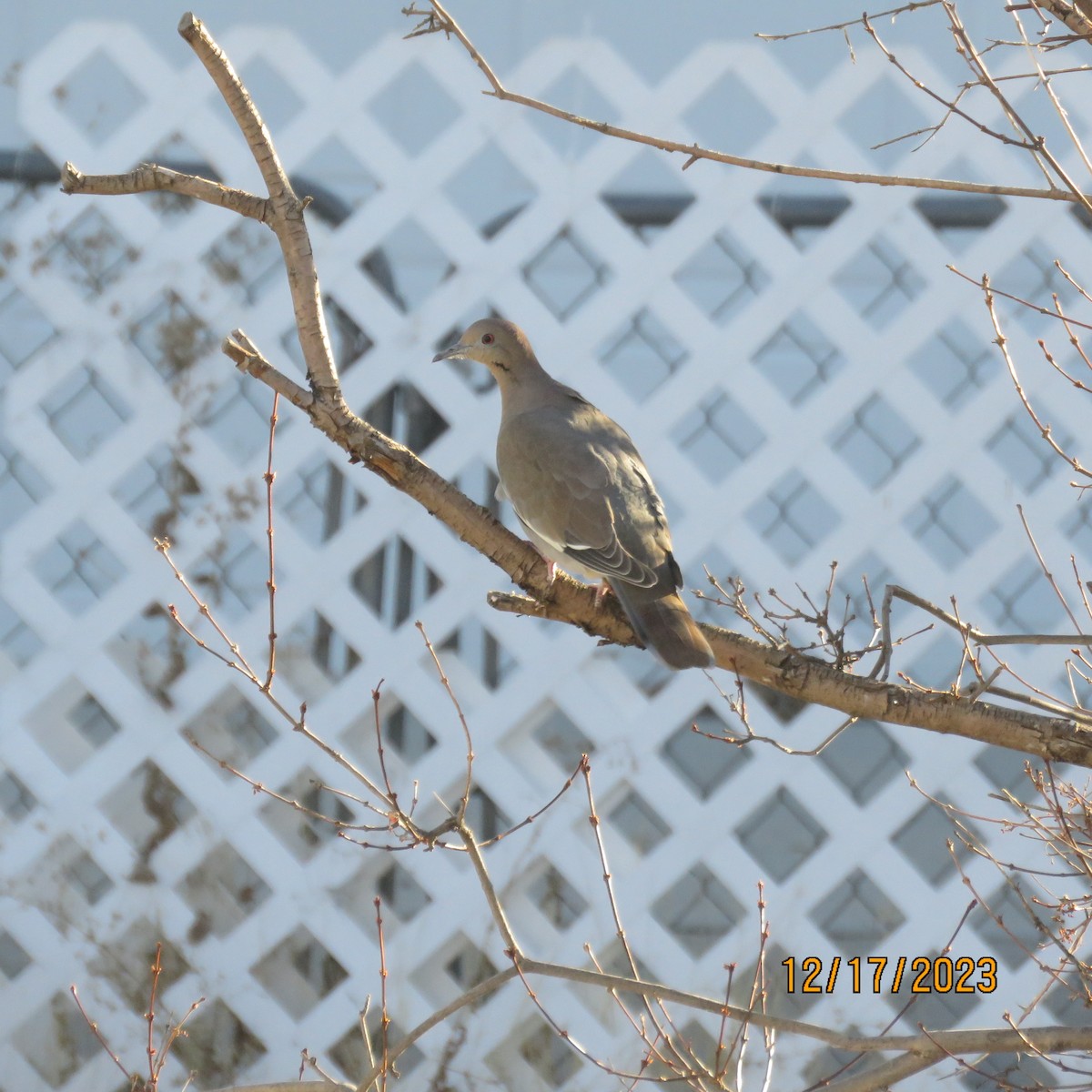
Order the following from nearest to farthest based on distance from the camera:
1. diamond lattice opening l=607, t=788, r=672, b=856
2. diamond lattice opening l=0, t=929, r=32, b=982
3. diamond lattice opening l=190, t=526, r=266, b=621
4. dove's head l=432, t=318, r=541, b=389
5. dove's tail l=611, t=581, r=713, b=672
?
dove's tail l=611, t=581, r=713, b=672 → dove's head l=432, t=318, r=541, b=389 → diamond lattice opening l=190, t=526, r=266, b=621 → diamond lattice opening l=607, t=788, r=672, b=856 → diamond lattice opening l=0, t=929, r=32, b=982

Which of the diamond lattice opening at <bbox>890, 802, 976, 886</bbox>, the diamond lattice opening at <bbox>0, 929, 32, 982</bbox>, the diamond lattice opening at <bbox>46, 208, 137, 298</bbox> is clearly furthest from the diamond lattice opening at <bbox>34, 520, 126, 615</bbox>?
the diamond lattice opening at <bbox>890, 802, 976, 886</bbox>

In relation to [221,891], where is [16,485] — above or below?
above

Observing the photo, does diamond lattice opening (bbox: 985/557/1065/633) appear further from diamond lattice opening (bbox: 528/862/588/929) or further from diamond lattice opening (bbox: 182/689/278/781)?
diamond lattice opening (bbox: 182/689/278/781)

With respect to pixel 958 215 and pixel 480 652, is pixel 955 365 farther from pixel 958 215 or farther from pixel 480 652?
pixel 480 652

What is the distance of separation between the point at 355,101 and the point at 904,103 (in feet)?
3.78

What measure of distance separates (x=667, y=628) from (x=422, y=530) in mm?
1302

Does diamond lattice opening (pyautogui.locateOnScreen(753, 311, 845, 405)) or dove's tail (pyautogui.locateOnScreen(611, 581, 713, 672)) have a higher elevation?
diamond lattice opening (pyautogui.locateOnScreen(753, 311, 845, 405))

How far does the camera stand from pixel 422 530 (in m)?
2.75

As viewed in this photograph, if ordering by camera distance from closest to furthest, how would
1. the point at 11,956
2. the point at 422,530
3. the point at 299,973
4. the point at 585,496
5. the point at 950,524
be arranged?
1. the point at 585,496
2. the point at 422,530
3. the point at 299,973
4. the point at 950,524
5. the point at 11,956

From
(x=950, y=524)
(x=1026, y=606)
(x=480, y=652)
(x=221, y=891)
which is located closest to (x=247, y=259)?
(x=480, y=652)

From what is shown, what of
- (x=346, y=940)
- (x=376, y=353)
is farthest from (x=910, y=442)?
(x=346, y=940)

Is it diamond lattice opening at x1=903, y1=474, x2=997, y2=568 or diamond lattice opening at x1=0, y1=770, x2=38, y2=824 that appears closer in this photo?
diamond lattice opening at x1=0, y1=770, x2=38, y2=824

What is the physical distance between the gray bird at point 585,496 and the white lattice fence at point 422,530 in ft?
2.08

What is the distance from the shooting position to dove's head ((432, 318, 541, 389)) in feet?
6.97
